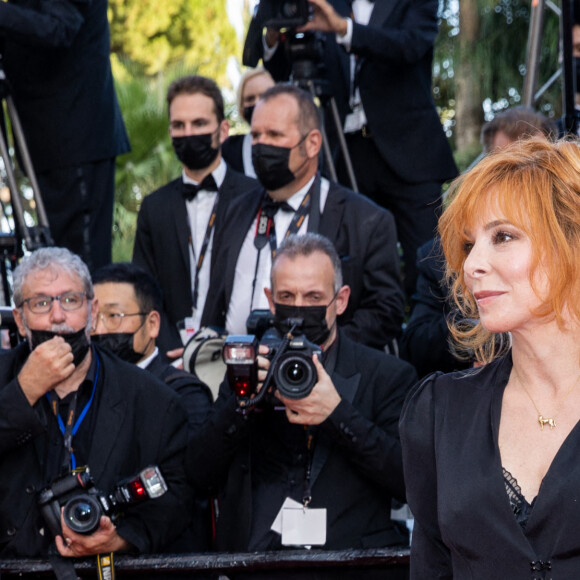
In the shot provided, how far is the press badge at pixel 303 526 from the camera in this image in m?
3.72

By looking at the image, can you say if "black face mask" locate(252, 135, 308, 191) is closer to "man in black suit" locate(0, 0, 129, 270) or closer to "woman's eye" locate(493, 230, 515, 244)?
"man in black suit" locate(0, 0, 129, 270)

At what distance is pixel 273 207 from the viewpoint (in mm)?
4793

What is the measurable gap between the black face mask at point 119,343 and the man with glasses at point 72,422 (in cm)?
41

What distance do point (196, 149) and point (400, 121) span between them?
103 centimetres

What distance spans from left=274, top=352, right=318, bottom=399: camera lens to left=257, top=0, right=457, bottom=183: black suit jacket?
2044 millimetres

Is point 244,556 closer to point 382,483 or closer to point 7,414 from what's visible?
point 382,483

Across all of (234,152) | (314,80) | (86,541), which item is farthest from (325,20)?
(86,541)

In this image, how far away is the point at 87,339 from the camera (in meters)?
4.04

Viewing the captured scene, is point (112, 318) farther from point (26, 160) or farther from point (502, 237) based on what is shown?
point (502, 237)

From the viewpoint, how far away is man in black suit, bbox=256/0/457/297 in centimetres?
536

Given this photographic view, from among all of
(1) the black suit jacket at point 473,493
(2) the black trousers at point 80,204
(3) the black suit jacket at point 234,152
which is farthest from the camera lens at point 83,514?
(3) the black suit jacket at point 234,152

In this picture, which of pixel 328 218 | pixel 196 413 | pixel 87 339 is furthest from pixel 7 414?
pixel 328 218

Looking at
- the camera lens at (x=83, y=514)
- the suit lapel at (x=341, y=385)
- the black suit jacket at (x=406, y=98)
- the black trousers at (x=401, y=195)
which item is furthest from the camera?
the black trousers at (x=401, y=195)

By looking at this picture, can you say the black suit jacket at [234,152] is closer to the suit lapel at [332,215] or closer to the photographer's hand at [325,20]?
the photographer's hand at [325,20]
